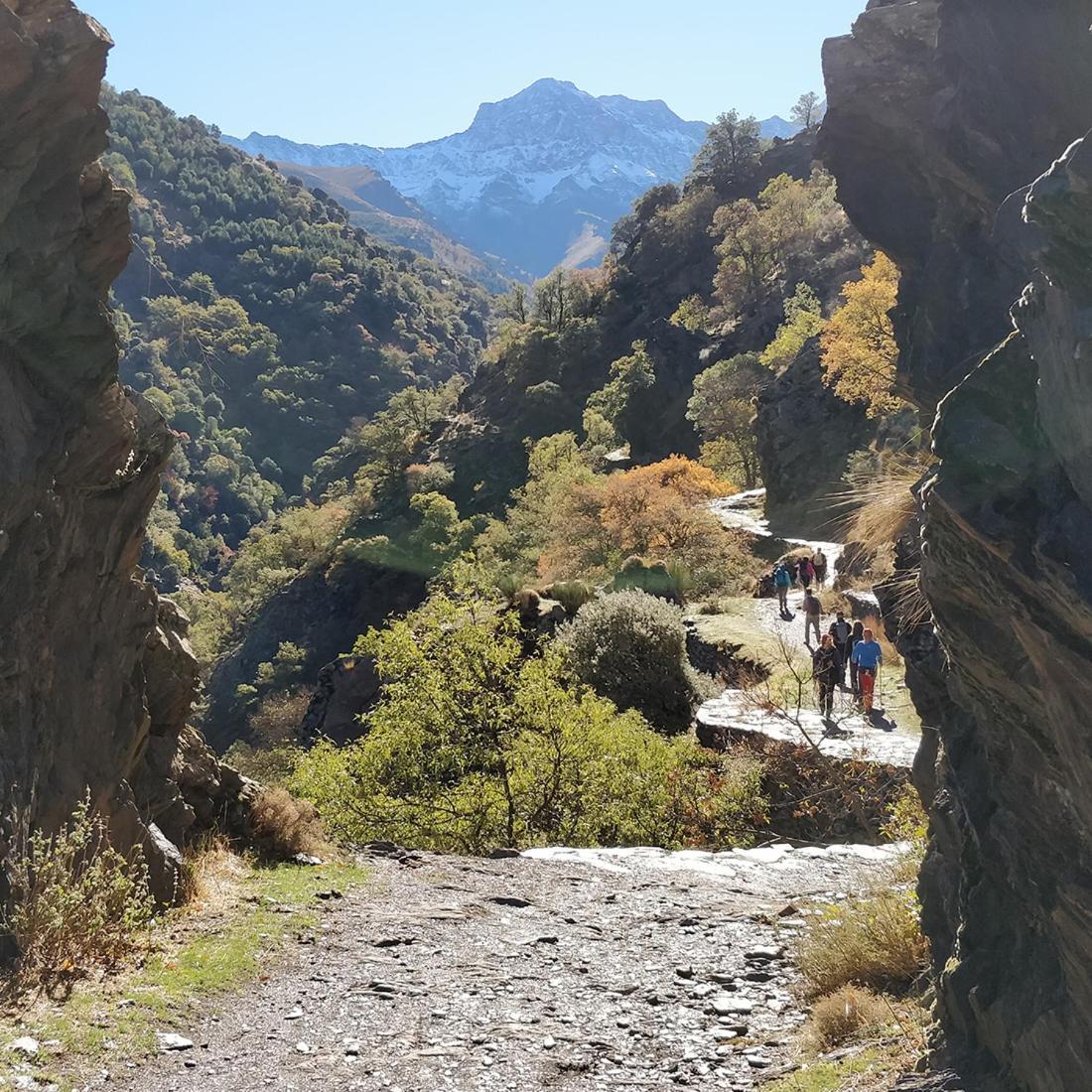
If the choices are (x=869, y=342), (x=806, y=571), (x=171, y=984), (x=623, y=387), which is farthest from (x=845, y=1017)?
(x=623, y=387)

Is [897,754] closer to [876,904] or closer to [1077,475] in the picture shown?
[876,904]

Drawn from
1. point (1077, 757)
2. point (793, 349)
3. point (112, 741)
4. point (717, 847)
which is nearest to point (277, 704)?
point (793, 349)

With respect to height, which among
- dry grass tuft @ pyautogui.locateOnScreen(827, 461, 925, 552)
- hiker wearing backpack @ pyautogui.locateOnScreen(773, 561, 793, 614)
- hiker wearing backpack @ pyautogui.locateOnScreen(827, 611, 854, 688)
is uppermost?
dry grass tuft @ pyautogui.locateOnScreen(827, 461, 925, 552)

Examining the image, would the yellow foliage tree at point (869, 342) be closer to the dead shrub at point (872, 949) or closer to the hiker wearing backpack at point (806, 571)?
the hiker wearing backpack at point (806, 571)

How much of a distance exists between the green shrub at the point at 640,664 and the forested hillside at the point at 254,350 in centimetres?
11937

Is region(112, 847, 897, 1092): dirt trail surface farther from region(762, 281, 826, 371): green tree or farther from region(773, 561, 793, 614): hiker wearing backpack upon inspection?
region(762, 281, 826, 371): green tree

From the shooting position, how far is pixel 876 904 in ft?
A: 22.7

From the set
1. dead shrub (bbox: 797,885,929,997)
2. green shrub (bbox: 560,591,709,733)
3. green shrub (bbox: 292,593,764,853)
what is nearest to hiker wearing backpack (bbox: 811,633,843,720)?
green shrub (bbox: 292,593,764,853)

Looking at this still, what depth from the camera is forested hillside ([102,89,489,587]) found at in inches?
5871

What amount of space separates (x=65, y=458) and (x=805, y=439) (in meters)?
39.4

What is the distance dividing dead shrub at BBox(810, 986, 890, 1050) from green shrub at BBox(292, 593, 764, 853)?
9.45 metres

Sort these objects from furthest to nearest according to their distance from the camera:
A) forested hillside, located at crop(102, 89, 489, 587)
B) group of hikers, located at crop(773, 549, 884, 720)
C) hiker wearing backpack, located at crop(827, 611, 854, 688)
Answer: forested hillside, located at crop(102, 89, 489, 587) → hiker wearing backpack, located at crop(827, 611, 854, 688) → group of hikers, located at crop(773, 549, 884, 720)

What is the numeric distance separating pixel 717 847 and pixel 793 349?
42.2 m

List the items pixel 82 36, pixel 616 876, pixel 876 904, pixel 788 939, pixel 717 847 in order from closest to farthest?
pixel 876 904, pixel 82 36, pixel 788 939, pixel 616 876, pixel 717 847
